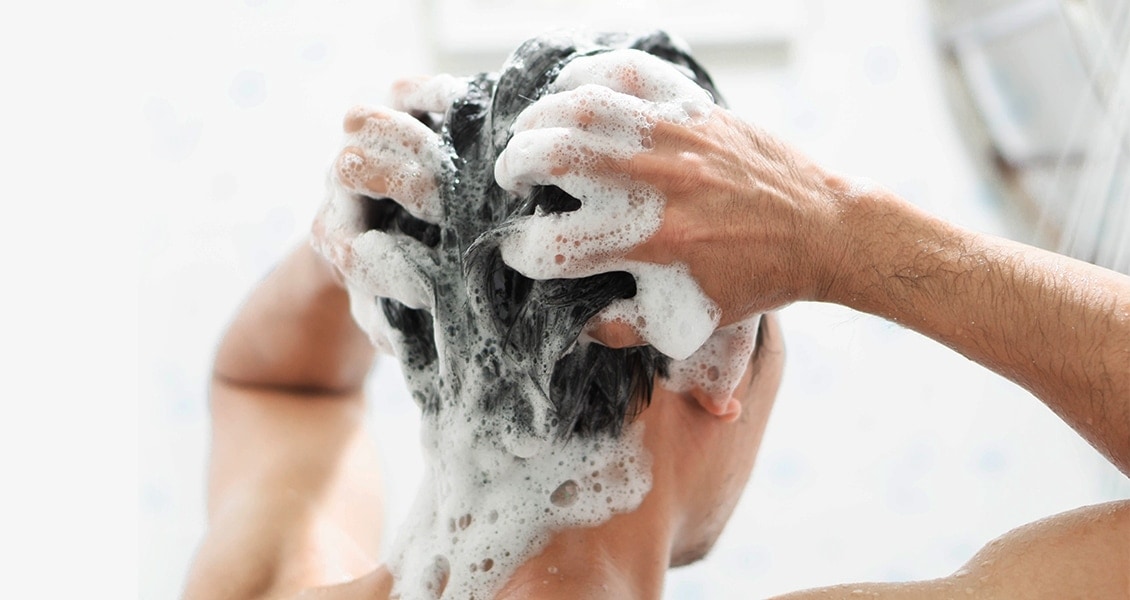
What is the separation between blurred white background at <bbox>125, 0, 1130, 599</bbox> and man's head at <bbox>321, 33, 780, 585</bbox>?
0.90 metres

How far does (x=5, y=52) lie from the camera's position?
4.84 ft

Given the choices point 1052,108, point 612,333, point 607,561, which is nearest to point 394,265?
point 612,333

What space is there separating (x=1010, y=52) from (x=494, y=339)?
54.8 inches

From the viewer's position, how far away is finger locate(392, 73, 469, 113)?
2.49ft

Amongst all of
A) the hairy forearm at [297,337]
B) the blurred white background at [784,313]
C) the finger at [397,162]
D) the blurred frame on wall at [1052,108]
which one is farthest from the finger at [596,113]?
the blurred white background at [784,313]

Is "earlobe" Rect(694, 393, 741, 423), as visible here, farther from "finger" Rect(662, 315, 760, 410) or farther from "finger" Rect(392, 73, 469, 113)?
"finger" Rect(392, 73, 469, 113)

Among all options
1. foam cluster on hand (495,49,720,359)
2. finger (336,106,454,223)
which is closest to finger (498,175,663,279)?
foam cluster on hand (495,49,720,359)

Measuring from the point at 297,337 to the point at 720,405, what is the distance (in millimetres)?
521

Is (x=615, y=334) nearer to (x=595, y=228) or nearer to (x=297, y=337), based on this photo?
(x=595, y=228)

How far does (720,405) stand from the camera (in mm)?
796

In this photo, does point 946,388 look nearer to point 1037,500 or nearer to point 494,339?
point 1037,500

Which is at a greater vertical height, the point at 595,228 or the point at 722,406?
the point at 595,228

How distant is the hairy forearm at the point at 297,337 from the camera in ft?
3.47

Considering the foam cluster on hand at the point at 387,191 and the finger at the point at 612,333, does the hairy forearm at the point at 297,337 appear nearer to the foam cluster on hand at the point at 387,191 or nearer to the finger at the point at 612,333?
the foam cluster on hand at the point at 387,191
